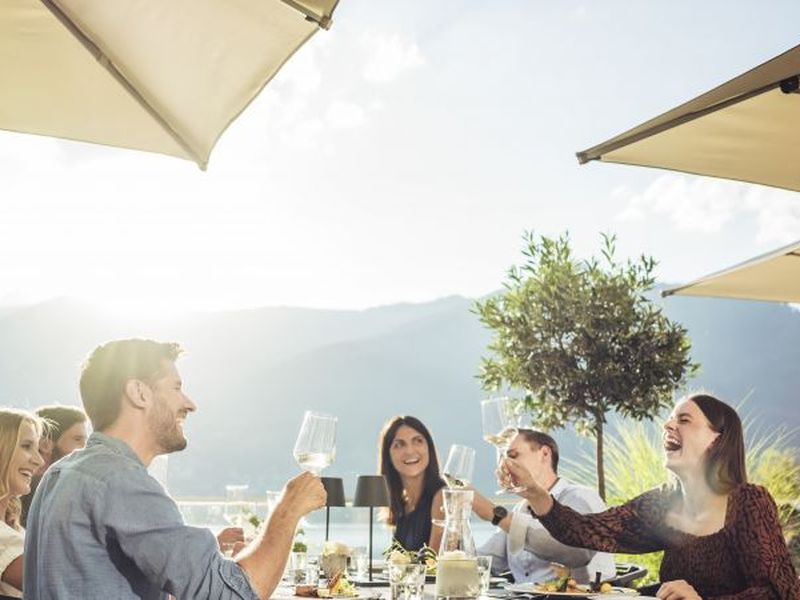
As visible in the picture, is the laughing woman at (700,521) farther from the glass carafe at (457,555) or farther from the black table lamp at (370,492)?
the black table lamp at (370,492)

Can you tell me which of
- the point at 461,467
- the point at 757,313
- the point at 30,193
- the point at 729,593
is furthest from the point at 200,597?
the point at 757,313

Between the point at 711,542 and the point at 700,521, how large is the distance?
13 centimetres

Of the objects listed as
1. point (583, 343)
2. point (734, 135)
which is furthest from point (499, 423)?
point (583, 343)

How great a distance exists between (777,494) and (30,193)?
30.1m

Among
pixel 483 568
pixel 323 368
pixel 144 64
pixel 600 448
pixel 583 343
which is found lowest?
pixel 483 568

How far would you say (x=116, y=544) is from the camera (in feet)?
7.17

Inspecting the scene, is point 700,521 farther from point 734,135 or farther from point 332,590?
point 734,135

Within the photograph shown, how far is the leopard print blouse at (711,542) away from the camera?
2789 millimetres

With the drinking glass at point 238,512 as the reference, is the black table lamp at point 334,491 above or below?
Answer: above

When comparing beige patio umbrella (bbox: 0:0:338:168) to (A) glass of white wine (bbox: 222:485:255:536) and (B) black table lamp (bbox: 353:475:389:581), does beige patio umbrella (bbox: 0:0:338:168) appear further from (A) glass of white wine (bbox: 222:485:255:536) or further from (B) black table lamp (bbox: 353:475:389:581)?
(B) black table lamp (bbox: 353:475:389:581)

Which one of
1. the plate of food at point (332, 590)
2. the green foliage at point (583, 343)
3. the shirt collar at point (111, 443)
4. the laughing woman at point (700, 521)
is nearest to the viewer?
the shirt collar at point (111, 443)

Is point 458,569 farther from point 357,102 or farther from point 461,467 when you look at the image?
point 357,102

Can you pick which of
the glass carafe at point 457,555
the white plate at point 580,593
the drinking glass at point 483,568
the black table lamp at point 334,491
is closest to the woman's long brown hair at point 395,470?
the black table lamp at point 334,491

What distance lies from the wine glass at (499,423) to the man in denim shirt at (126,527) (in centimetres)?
94
